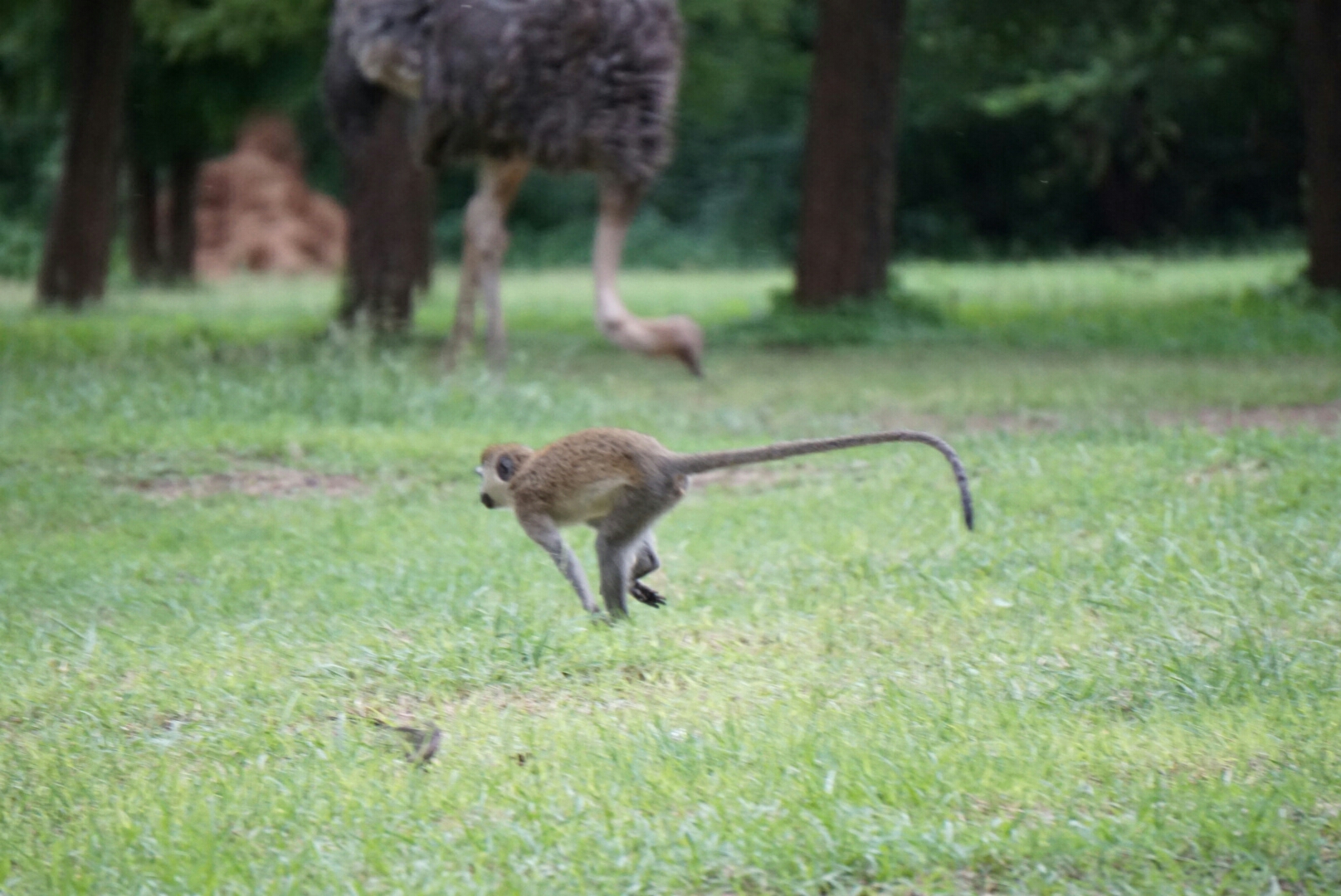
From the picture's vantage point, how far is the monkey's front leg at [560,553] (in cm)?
597

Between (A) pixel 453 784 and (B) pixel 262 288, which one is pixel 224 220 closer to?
(B) pixel 262 288

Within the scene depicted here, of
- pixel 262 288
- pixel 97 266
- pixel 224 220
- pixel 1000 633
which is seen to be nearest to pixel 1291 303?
pixel 1000 633

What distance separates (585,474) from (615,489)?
125 millimetres

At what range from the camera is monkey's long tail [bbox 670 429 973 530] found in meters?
5.44

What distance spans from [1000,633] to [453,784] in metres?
2.23

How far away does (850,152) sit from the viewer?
17.0 meters

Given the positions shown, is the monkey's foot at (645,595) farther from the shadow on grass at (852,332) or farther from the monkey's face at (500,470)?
the shadow on grass at (852,332)

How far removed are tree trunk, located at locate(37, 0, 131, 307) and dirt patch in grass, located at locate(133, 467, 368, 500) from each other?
1186cm

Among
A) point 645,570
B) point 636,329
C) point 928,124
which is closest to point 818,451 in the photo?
point 645,570

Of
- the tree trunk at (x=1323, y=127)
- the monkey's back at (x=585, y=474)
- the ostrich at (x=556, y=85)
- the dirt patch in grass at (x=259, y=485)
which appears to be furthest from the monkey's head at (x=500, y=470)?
the tree trunk at (x=1323, y=127)

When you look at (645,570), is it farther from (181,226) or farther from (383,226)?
(181,226)

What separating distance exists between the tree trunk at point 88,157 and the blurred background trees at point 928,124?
1.20 feet

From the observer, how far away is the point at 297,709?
5.18 meters

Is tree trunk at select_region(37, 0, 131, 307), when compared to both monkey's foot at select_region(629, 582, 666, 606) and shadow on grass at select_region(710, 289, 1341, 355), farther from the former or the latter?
monkey's foot at select_region(629, 582, 666, 606)
